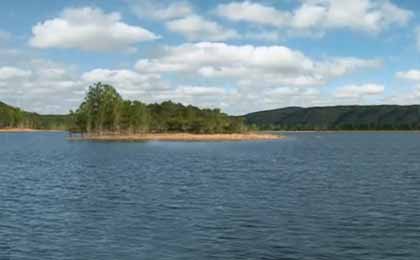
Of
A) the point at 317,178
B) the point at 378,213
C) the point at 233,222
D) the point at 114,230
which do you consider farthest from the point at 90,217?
the point at 317,178

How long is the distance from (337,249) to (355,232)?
4.52 meters

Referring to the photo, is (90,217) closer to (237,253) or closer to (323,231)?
(237,253)

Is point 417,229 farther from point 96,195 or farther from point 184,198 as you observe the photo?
point 96,195

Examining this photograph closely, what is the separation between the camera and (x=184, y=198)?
146 ft

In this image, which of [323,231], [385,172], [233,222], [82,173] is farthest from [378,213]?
[82,173]

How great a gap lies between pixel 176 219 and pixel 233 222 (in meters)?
4.14

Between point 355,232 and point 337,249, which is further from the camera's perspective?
point 355,232

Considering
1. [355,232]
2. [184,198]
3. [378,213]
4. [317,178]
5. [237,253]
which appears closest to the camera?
[237,253]

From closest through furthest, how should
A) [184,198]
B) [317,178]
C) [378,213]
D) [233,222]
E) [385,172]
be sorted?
[233,222] < [378,213] < [184,198] < [317,178] < [385,172]

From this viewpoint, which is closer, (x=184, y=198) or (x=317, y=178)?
(x=184, y=198)

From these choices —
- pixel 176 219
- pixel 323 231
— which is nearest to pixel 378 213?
pixel 323 231

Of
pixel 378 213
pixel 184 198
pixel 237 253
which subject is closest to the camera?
pixel 237 253

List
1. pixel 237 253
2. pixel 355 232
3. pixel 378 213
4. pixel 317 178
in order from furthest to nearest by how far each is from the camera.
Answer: pixel 317 178
pixel 378 213
pixel 355 232
pixel 237 253

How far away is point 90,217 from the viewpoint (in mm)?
35656
